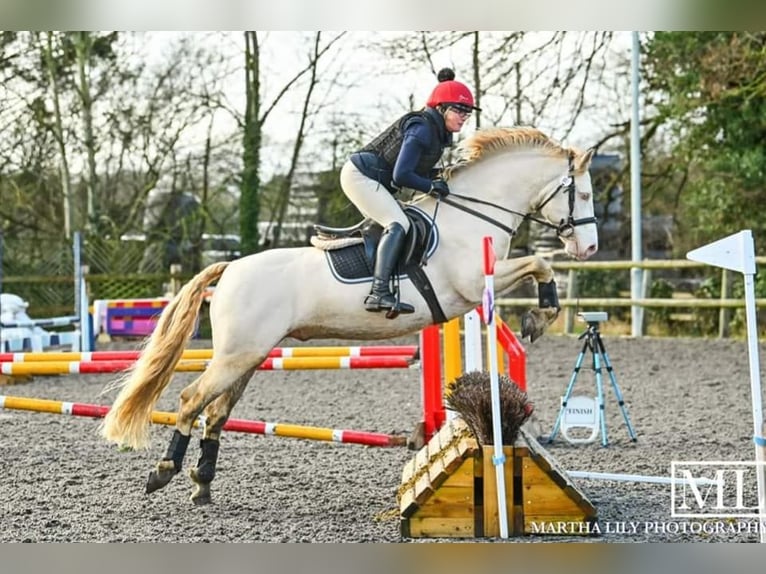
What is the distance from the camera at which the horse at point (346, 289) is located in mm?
4574

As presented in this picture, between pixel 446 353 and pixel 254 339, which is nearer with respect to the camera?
pixel 254 339

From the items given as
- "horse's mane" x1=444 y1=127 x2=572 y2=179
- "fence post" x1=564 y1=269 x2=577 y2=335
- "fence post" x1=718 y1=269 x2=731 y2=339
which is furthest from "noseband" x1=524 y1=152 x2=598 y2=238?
"fence post" x1=564 y1=269 x2=577 y2=335

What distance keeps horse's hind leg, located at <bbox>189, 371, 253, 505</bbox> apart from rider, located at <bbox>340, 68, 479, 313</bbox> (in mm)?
783

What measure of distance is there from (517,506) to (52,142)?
13.6 m

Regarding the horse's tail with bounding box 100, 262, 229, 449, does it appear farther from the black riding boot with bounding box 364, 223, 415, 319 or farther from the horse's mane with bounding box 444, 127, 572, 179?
the horse's mane with bounding box 444, 127, 572, 179

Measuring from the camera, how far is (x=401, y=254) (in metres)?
4.53

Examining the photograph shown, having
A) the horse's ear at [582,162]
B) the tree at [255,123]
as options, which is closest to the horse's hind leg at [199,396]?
the horse's ear at [582,162]

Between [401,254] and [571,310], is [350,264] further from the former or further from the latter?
[571,310]

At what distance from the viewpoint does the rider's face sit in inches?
174

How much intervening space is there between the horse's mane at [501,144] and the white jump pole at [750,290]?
112cm

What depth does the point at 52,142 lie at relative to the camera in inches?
639

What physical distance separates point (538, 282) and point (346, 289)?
813mm
